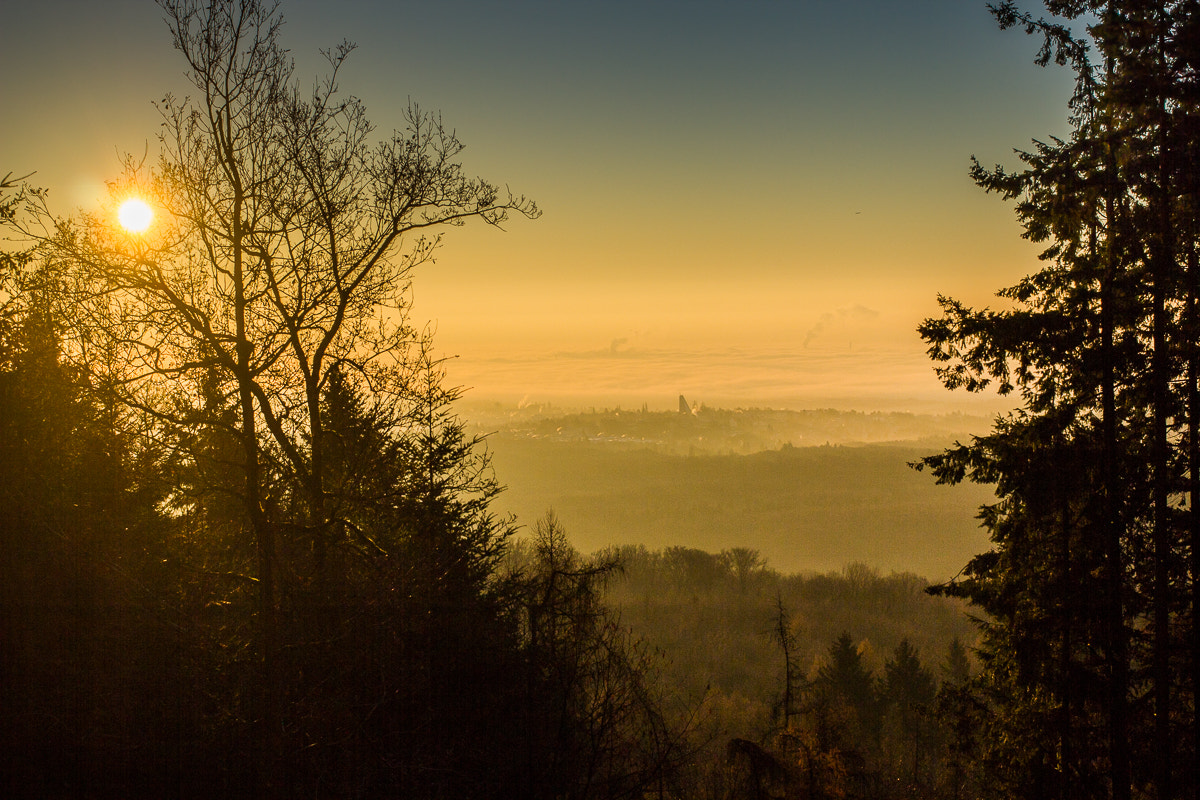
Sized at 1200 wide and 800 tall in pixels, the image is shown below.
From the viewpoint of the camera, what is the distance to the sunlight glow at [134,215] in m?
6.39

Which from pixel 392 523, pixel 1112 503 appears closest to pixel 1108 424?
pixel 1112 503

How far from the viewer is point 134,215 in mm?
6430

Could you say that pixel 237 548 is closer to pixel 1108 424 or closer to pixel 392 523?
pixel 392 523

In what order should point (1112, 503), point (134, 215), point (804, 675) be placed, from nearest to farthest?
point (134, 215) < point (1112, 503) < point (804, 675)

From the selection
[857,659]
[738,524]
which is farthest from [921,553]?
[857,659]

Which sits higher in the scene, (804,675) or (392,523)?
(392,523)

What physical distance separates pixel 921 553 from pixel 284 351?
17882cm

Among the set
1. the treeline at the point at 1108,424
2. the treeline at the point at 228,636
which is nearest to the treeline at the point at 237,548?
the treeline at the point at 228,636

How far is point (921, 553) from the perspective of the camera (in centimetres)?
16288

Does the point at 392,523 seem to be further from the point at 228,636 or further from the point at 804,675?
the point at 804,675

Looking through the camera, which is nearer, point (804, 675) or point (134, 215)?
point (134, 215)

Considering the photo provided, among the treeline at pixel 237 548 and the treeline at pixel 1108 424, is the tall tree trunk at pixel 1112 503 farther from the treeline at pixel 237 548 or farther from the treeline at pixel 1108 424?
the treeline at pixel 237 548

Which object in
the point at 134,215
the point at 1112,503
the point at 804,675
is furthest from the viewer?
the point at 804,675

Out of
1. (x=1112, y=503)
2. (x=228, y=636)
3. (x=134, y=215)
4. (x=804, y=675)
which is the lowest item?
(x=804, y=675)
